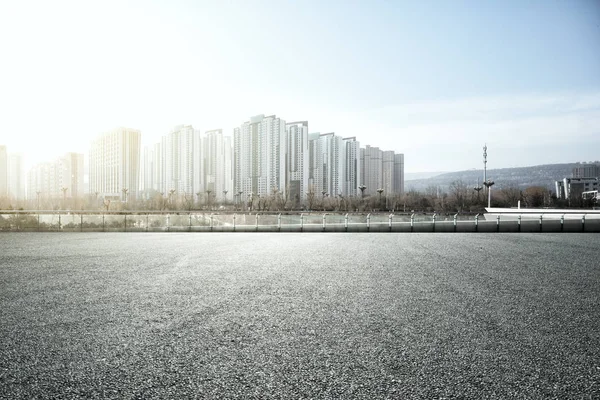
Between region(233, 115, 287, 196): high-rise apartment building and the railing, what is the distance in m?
67.4

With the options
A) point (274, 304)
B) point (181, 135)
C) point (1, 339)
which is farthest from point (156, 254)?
point (181, 135)

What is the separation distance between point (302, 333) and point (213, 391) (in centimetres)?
193

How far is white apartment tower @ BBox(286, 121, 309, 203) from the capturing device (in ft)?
342

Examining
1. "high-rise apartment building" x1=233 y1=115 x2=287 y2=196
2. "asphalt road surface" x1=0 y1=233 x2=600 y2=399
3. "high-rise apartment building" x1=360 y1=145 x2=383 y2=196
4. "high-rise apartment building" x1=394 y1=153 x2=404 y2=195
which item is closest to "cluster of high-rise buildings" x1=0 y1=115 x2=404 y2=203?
"high-rise apartment building" x1=233 y1=115 x2=287 y2=196

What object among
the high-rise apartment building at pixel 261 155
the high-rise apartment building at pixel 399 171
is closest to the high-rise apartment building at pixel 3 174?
the high-rise apartment building at pixel 261 155

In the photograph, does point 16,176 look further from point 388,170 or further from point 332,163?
point 388,170

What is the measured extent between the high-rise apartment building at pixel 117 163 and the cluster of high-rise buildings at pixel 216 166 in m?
0.21

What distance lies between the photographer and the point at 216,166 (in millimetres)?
111625

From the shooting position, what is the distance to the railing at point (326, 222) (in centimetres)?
2722

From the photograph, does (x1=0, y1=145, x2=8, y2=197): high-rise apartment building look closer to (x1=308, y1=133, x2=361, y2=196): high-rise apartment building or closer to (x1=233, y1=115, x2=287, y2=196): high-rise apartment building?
(x1=233, y1=115, x2=287, y2=196): high-rise apartment building

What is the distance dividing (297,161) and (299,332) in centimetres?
10098

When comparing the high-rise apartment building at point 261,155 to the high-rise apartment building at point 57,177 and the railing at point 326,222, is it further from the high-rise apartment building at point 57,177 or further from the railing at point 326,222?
the railing at point 326,222

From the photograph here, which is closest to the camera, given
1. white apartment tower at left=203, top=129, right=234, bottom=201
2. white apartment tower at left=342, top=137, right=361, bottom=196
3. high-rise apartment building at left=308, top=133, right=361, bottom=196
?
white apartment tower at left=203, top=129, right=234, bottom=201

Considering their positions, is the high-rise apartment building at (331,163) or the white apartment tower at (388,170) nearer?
the high-rise apartment building at (331,163)
